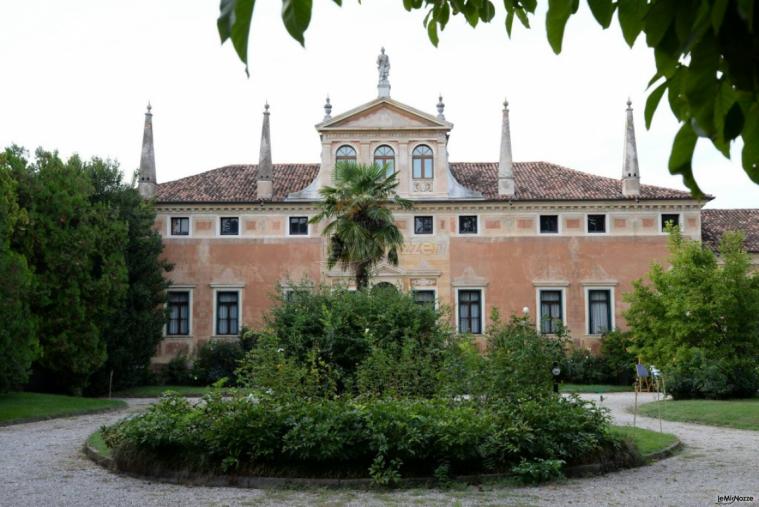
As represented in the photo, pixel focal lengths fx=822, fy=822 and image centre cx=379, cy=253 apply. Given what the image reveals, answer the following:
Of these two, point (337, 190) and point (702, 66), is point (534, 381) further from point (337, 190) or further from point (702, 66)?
point (337, 190)

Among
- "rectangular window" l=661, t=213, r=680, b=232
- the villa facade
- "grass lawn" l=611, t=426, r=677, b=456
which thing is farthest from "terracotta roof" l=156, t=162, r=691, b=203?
"grass lawn" l=611, t=426, r=677, b=456

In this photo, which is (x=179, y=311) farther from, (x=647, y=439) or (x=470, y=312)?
(x=647, y=439)

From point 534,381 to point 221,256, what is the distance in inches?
968

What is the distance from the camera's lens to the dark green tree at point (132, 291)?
1172 inches

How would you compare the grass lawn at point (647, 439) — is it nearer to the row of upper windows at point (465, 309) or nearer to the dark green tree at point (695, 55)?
the dark green tree at point (695, 55)

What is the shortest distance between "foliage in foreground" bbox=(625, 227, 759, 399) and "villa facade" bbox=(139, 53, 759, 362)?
7.84 m

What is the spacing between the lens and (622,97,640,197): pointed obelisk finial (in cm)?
3494

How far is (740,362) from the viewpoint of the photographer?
80.6 feet

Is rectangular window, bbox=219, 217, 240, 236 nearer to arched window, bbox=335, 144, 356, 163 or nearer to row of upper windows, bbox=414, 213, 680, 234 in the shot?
arched window, bbox=335, 144, 356, 163

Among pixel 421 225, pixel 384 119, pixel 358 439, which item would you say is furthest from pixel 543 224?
pixel 358 439

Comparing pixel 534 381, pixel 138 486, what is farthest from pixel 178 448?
pixel 534 381

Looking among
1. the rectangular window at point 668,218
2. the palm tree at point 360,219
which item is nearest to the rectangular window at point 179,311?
the palm tree at point 360,219

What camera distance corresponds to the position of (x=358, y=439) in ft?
35.5

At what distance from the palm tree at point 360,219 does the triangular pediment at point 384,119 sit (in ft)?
26.0
